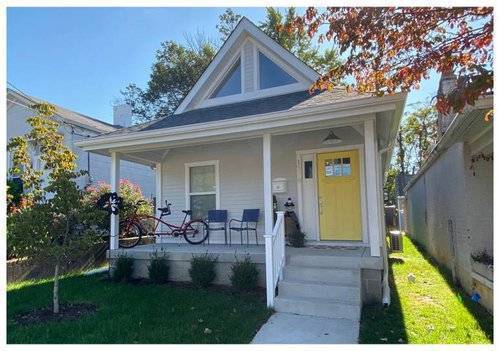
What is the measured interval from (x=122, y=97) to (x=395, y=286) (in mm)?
21020

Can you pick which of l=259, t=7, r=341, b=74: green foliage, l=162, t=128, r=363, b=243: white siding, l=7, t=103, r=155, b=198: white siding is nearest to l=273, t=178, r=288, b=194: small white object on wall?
l=162, t=128, r=363, b=243: white siding

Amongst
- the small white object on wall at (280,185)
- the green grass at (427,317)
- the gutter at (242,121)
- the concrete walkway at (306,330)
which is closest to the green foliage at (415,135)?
the small white object on wall at (280,185)

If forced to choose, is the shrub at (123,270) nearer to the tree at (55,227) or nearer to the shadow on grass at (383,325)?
the tree at (55,227)

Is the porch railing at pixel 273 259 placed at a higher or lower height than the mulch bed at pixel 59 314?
higher

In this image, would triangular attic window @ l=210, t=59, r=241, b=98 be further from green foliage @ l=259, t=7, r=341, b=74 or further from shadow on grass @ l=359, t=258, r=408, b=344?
green foliage @ l=259, t=7, r=341, b=74

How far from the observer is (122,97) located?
23.3m

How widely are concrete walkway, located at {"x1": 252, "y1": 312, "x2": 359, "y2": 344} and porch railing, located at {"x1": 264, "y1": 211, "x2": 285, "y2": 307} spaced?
386 millimetres

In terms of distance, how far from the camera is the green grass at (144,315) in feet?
13.7

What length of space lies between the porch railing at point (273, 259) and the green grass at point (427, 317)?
48.4 inches

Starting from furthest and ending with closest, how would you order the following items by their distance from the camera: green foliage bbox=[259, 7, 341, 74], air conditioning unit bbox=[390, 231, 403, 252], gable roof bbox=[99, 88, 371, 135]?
green foliage bbox=[259, 7, 341, 74]
air conditioning unit bbox=[390, 231, 403, 252]
gable roof bbox=[99, 88, 371, 135]

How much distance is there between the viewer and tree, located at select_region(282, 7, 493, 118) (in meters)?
3.89
